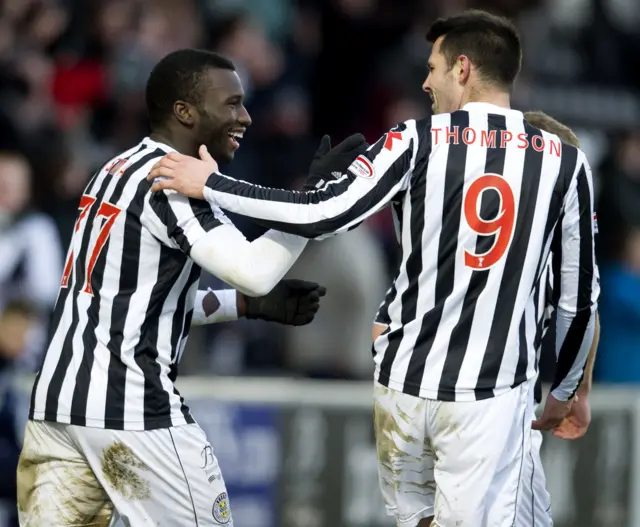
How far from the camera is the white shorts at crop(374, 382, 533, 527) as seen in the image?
Result: 427 cm

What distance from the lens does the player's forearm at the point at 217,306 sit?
4930 millimetres

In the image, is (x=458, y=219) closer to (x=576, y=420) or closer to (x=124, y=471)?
(x=576, y=420)

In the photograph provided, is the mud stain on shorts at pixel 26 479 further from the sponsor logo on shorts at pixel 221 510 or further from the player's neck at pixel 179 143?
the player's neck at pixel 179 143

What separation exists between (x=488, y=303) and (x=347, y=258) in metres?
4.34

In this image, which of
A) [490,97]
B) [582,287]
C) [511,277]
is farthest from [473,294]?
[490,97]

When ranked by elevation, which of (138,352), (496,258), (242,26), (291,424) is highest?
(242,26)

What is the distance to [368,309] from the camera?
8750 millimetres

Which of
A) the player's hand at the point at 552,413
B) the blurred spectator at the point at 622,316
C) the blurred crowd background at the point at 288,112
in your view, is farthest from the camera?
the blurred spectator at the point at 622,316

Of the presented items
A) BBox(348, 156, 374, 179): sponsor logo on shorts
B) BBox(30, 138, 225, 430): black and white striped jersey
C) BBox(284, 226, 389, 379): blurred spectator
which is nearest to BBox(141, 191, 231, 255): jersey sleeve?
BBox(30, 138, 225, 430): black and white striped jersey

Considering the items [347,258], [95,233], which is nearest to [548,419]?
[95,233]

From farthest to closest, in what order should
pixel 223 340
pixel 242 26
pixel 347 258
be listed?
1. pixel 242 26
2. pixel 223 340
3. pixel 347 258

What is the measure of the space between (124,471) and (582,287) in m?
1.75

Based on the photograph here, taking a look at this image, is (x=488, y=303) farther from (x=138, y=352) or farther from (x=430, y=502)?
(x=138, y=352)

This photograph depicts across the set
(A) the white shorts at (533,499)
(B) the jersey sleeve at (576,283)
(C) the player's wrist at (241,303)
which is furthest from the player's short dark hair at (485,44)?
(A) the white shorts at (533,499)
